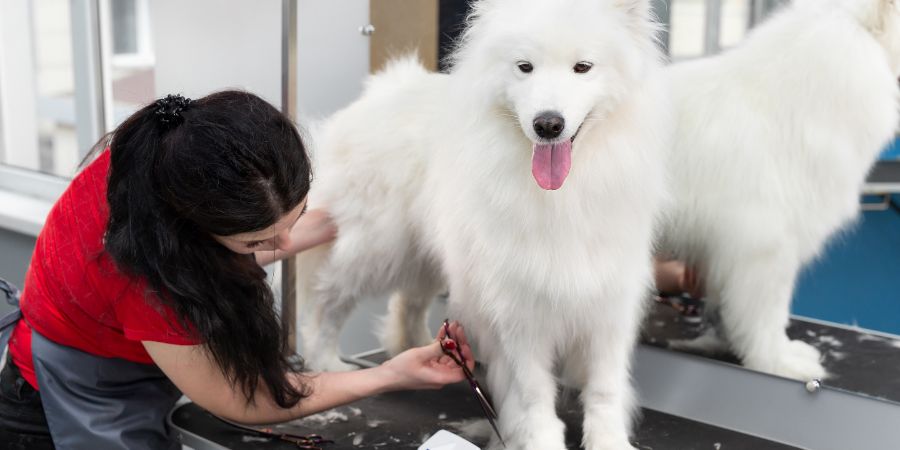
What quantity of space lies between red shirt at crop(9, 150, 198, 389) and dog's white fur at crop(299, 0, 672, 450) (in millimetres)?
505

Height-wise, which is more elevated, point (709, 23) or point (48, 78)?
point (709, 23)

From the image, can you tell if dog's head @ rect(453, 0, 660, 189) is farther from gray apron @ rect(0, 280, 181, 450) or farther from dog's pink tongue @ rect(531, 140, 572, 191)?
gray apron @ rect(0, 280, 181, 450)

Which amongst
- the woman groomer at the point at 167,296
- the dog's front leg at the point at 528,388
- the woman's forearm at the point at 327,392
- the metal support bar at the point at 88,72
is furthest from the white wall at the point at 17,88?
the dog's front leg at the point at 528,388

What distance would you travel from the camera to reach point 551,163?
4.44 ft

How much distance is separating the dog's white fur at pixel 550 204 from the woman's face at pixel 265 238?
0.31 metres

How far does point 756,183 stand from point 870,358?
1.40 feet

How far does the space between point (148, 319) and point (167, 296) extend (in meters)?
0.05

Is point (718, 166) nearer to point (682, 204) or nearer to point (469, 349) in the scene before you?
point (682, 204)

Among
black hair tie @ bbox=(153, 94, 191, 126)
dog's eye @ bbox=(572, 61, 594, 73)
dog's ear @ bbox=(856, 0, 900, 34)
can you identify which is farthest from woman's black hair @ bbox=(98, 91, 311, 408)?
dog's ear @ bbox=(856, 0, 900, 34)

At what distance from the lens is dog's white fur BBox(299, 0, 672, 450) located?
136 centimetres

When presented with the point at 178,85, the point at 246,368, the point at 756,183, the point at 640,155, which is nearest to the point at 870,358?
the point at 756,183

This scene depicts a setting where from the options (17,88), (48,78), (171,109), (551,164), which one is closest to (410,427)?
(551,164)

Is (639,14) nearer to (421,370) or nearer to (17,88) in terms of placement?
(421,370)

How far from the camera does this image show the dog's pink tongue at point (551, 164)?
1.35 metres
